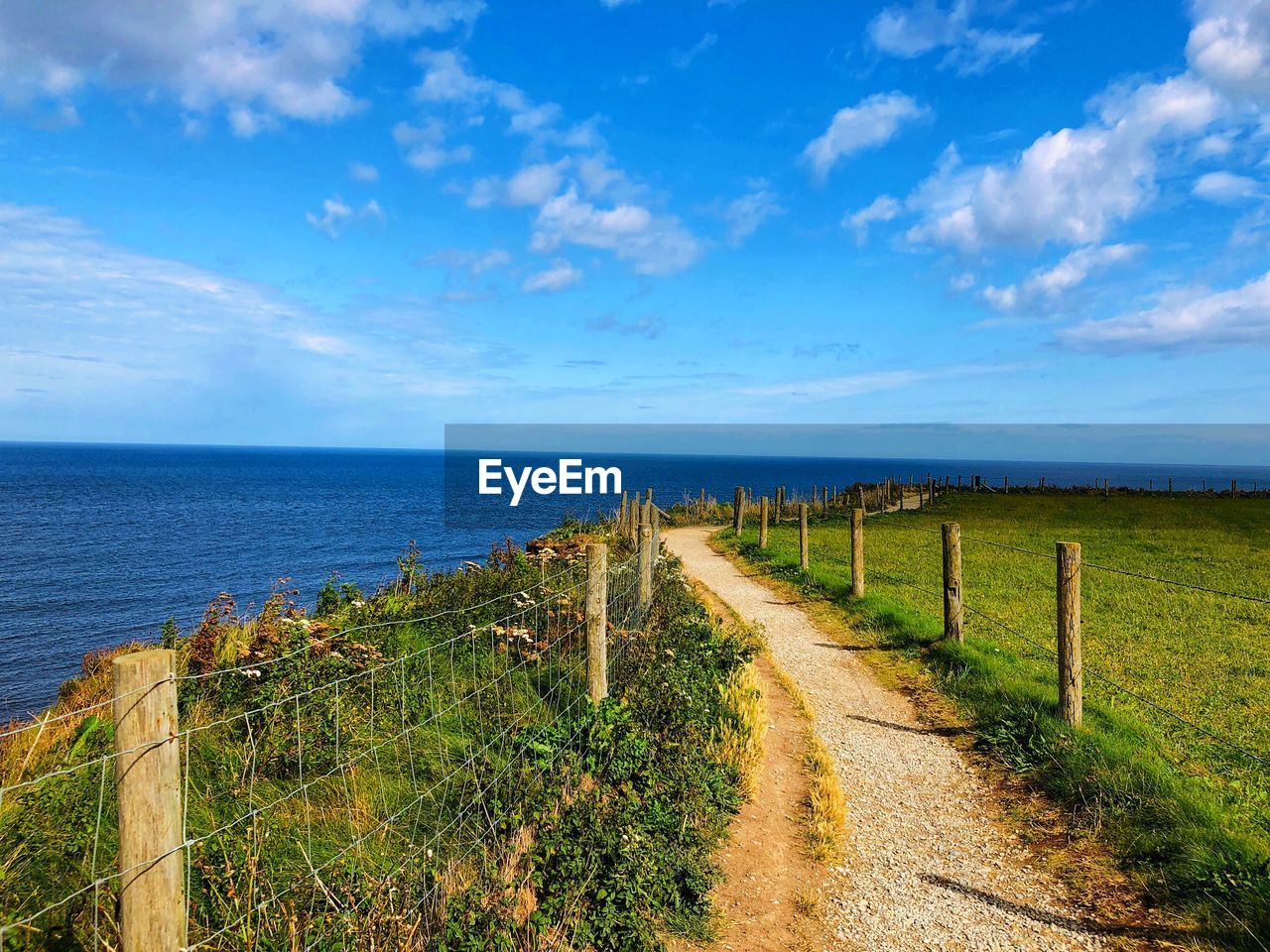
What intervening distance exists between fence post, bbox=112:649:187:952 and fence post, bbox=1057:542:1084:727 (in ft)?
24.2

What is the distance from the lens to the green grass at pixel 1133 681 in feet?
16.5

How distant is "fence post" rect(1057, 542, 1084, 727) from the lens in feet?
23.5

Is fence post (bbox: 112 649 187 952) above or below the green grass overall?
above

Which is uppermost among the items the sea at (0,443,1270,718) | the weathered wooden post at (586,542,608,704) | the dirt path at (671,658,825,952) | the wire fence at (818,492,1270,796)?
the weathered wooden post at (586,542,608,704)

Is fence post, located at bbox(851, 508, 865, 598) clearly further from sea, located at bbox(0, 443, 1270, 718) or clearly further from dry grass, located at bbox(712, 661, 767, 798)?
sea, located at bbox(0, 443, 1270, 718)

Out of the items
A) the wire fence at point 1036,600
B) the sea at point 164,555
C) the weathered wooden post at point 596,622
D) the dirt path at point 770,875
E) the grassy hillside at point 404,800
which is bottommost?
the sea at point 164,555

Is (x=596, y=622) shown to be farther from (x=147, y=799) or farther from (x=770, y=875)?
(x=147, y=799)

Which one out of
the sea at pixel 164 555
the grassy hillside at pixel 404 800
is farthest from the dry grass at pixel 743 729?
the sea at pixel 164 555

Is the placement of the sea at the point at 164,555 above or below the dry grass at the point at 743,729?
below

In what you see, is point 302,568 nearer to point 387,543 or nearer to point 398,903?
point 387,543

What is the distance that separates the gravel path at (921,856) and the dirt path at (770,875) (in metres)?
0.21

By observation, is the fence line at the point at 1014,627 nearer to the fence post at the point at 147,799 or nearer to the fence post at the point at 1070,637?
the fence post at the point at 1070,637

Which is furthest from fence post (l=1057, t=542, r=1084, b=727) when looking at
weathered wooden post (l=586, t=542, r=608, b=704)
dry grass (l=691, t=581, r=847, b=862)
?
weathered wooden post (l=586, t=542, r=608, b=704)

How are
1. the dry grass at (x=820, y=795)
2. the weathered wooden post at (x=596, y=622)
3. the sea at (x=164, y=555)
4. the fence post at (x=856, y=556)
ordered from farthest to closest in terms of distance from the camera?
the sea at (x=164, y=555)
the fence post at (x=856, y=556)
the weathered wooden post at (x=596, y=622)
the dry grass at (x=820, y=795)
